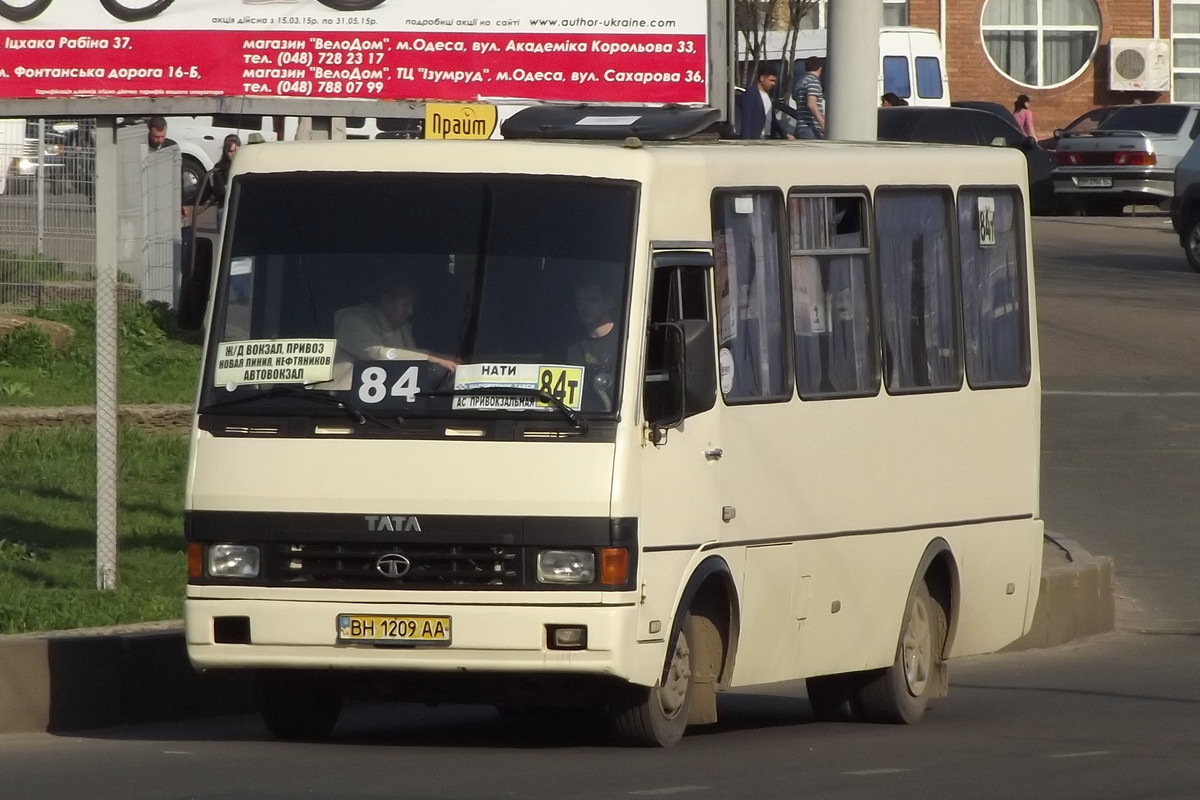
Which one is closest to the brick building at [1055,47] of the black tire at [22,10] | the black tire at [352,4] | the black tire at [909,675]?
the black tire at [352,4]

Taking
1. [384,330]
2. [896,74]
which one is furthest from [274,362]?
[896,74]

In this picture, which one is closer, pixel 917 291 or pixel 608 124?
pixel 608 124

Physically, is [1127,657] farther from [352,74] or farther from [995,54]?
[995,54]

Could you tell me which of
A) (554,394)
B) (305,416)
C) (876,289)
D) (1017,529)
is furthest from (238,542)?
(1017,529)

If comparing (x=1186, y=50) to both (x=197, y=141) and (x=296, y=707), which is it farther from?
(x=296, y=707)

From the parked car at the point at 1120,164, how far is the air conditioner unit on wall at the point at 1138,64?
63.9 feet

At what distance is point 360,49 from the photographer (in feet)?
46.7

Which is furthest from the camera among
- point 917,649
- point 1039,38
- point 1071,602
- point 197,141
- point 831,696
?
point 1039,38

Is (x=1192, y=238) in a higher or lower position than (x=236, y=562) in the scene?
higher

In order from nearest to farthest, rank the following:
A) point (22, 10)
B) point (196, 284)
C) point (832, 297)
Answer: point (196, 284), point (832, 297), point (22, 10)

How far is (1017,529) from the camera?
39.9ft

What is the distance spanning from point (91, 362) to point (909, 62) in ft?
89.1

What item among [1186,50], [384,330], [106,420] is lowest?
[106,420]

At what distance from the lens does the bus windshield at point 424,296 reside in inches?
361
